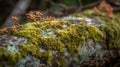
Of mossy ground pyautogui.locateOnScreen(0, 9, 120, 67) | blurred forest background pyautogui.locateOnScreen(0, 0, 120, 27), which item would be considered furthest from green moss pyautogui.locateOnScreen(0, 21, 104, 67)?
blurred forest background pyautogui.locateOnScreen(0, 0, 120, 27)

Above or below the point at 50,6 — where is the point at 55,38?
above

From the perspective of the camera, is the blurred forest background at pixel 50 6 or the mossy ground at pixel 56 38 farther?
the blurred forest background at pixel 50 6

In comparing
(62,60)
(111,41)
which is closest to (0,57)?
(62,60)

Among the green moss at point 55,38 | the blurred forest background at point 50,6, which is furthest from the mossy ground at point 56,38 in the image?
the blurred forest background at point 50,6

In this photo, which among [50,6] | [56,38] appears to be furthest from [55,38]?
[50,6]

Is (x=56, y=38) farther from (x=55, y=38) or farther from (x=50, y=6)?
(x=50, y=6)

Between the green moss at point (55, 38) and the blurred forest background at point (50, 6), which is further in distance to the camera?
the blurred forest background at point (50, 6)

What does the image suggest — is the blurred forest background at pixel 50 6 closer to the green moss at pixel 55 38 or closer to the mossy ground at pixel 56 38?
the mossy ground at pixel 56 38

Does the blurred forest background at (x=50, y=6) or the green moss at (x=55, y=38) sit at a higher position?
the green moss at (x=55, y=38)
